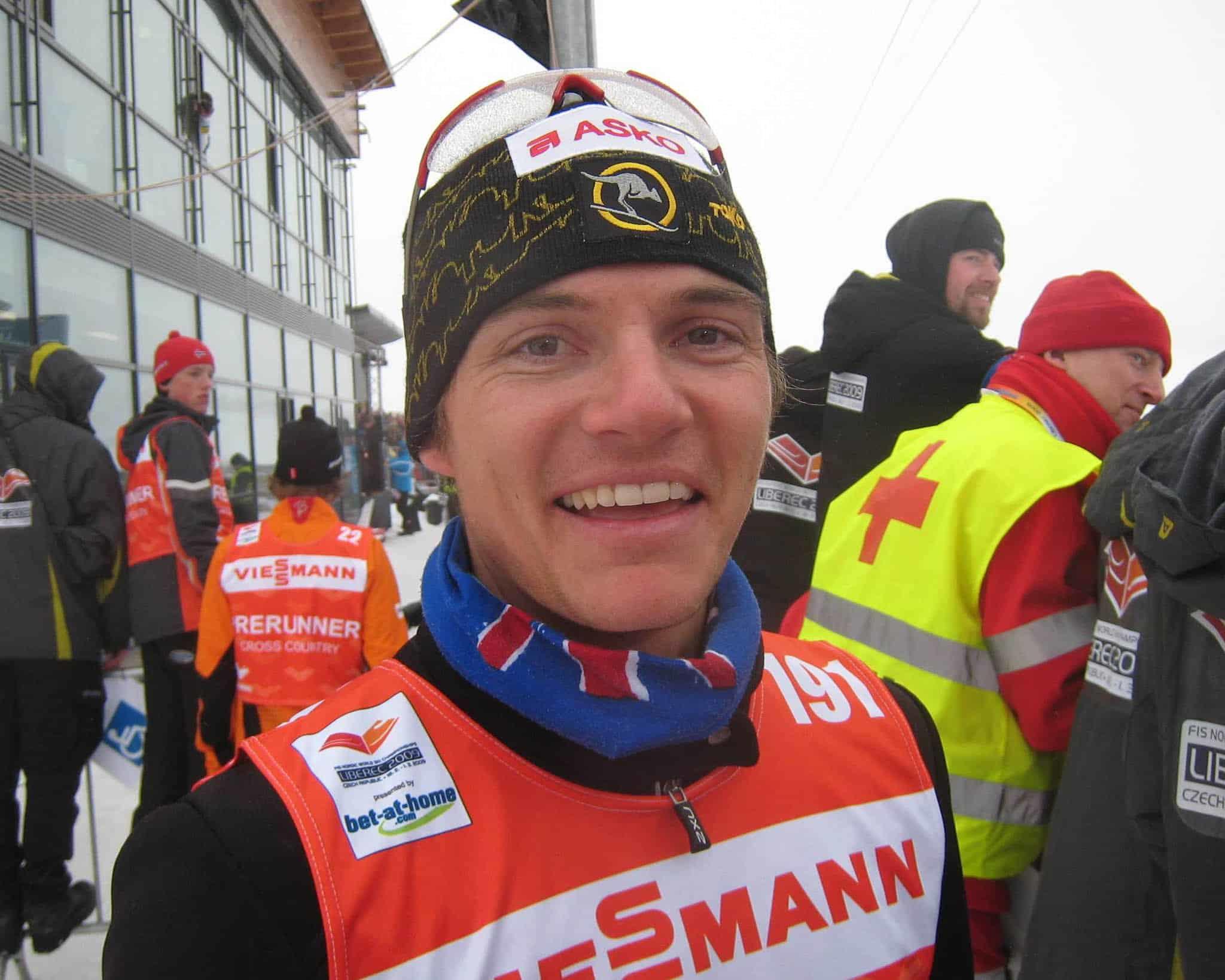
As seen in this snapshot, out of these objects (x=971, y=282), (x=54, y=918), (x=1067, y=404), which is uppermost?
(x=971, y=282)

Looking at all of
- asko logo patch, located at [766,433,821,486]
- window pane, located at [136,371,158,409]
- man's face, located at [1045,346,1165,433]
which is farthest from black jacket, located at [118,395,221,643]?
window pane, located at [136,371,158,409]

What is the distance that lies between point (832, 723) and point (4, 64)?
7513mm

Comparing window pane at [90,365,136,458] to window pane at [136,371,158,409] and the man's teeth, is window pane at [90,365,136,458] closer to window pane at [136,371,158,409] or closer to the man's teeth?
window pane at [136,371,158,409]

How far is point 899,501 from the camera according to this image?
2.11 metres

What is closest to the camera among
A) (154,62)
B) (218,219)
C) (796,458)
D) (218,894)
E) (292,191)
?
(218,894)

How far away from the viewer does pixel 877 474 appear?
7.52 ft

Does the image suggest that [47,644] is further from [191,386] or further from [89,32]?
[89,32]

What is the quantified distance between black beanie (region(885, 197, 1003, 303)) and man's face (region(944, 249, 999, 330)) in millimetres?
18

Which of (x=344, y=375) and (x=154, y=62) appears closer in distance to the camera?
(x=154, y=62)

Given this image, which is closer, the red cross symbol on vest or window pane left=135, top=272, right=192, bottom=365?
the red cross symbol on vest

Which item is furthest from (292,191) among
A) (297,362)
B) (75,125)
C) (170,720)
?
(170,720)

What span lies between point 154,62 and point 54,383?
6.86m

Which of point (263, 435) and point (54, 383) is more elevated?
point (54, 383)

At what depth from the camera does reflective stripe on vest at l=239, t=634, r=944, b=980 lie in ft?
2.80
